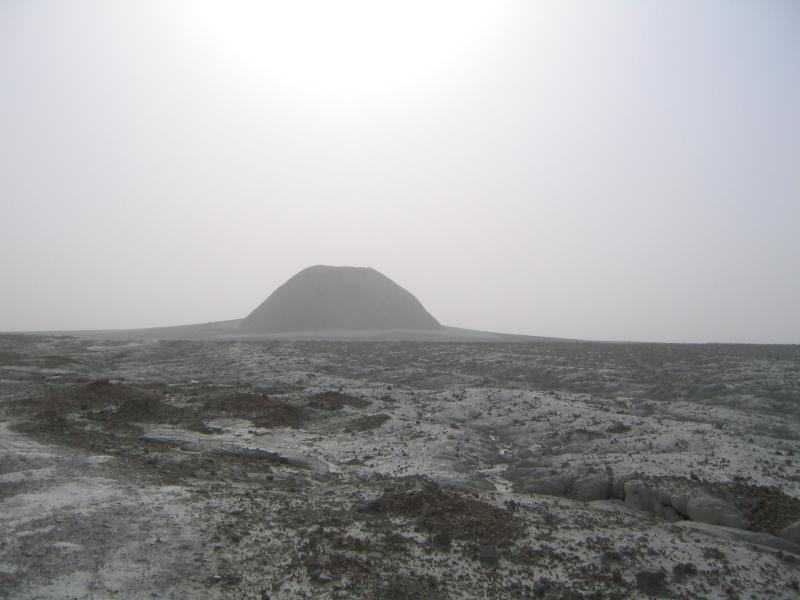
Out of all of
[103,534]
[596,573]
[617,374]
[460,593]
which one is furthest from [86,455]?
[617,374]

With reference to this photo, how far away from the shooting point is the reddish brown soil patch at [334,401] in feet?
57.2

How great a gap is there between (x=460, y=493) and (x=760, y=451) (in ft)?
23.0

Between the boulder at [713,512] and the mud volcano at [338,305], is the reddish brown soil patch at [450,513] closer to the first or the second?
the boulder at [713,512]

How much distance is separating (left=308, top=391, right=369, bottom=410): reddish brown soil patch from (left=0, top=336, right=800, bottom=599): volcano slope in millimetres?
83

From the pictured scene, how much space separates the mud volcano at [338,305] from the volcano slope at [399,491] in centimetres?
4376

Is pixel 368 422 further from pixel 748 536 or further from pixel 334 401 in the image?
pixel 748 536

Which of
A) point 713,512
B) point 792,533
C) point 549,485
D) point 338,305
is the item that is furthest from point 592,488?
point 338,305

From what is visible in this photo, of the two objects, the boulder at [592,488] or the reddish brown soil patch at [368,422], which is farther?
the reddish brown soil patch at [368,422]

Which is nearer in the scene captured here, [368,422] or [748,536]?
[748,536]

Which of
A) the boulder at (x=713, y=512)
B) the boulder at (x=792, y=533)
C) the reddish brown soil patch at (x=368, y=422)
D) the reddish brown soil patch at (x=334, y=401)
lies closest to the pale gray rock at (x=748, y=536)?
the boulder at (x=792, y=533)

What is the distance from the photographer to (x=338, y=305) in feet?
219

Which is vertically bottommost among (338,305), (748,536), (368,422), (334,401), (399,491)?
(748,536)

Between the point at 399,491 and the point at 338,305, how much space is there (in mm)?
58025

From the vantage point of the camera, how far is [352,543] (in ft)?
23.9
